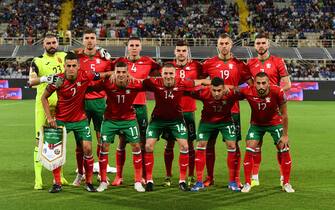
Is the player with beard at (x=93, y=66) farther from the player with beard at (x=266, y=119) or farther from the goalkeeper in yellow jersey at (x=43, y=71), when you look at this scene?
the player with beard at (x=266, y=119)

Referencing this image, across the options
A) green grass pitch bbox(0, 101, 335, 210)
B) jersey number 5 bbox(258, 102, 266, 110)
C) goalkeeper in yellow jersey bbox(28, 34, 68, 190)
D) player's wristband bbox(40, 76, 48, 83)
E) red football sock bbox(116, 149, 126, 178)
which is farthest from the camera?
red football sock bbox(116, 149, 126, 178)

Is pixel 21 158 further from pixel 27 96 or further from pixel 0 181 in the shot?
pixel 27 96

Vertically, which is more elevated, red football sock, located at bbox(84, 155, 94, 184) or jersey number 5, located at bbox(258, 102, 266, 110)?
jersey number 5, located at bbox(258, 102, 266, 110)

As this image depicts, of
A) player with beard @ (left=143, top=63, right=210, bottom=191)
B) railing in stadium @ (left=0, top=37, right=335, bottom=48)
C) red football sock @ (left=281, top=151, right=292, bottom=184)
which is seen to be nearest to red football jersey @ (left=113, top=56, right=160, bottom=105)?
player with beard @ (left=143, top=63, right=210, bottom=191)

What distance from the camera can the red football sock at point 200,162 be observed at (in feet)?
29.8

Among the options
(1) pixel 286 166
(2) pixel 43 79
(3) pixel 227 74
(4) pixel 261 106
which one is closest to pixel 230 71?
(3) pixel 227 74

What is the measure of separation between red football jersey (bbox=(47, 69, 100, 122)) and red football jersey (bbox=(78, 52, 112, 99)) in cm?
70

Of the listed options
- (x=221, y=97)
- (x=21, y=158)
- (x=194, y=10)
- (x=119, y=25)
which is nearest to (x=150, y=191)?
(x=221, y=97)

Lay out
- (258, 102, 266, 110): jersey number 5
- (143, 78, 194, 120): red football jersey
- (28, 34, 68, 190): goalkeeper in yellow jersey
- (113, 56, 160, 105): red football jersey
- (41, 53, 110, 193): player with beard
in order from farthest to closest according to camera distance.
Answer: (113, 56, 160, 105): red football jersey, (28, 34, 68, 190): goalkeeper in yellow jersey, (143, 78, 194, 120): red football jersey, (258, 102, 266, 110): jersey number 5, (41, 53, 110, 193): player with beard

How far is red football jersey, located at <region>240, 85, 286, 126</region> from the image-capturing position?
888 cm

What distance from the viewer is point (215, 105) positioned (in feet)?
29.9

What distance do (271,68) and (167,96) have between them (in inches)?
72.1

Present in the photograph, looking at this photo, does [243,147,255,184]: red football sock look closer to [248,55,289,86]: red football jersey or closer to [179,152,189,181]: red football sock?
[179,152,189,181]: red football sock

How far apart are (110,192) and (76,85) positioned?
172cm
